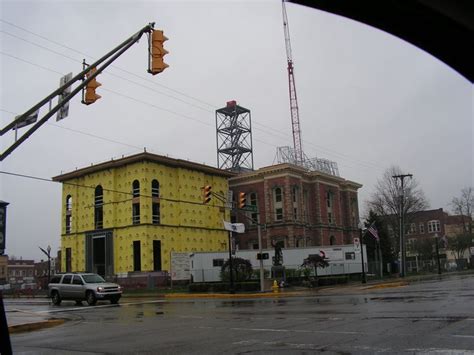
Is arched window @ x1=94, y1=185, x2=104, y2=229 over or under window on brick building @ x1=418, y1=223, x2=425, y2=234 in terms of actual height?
over

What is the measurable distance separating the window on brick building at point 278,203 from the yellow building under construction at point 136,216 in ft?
24.8

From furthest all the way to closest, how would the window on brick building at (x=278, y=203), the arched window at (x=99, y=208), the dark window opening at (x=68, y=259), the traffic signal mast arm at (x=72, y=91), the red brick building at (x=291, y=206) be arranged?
the window on brick building at (x=278, y=203)
the red brick building at (x=291, y=206)
the dark window opening at (x=68, y=259)
the arched window at (x=99, y=208)
the traffic signal mast arm at (x=72, y=91)

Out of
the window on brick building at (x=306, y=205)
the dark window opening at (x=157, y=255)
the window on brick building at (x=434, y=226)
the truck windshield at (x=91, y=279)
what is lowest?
the truck windshield at (x=91, y=279)

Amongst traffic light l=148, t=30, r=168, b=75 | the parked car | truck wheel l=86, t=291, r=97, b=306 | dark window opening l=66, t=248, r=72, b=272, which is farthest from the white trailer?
traffic light l=148, t=30, r=168, b=75

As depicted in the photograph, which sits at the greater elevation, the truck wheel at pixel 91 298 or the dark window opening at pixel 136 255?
the dark window opening at pixel 136 255

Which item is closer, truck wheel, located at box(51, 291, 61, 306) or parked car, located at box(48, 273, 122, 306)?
parked car, located at box(48, 273, 122, 306)

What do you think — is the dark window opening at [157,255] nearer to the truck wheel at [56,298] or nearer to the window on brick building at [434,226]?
the truck wheel at [56,298]

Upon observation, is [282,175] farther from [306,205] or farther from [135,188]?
[135,188]

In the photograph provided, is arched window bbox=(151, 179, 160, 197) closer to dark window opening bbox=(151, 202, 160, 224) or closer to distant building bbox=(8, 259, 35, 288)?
dark window opening bbox=(151, 202, 160, 224)

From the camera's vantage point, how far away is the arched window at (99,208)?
6575 centimetres

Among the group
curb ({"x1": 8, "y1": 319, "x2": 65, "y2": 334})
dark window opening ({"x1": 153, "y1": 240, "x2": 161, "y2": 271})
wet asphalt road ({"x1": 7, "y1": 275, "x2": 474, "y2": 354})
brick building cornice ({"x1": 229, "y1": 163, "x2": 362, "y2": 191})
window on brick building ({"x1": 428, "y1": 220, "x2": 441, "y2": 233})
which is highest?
brick building cornice ({"x1": 229, "y1": 163, "x2": 362, "y2": 191})

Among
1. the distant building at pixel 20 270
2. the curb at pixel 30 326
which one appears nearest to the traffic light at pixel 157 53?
the curb at pixel 30 326

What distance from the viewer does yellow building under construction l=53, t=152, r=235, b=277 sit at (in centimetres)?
6112

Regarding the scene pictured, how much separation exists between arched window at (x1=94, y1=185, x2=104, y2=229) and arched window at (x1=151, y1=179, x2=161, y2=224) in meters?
7.29
